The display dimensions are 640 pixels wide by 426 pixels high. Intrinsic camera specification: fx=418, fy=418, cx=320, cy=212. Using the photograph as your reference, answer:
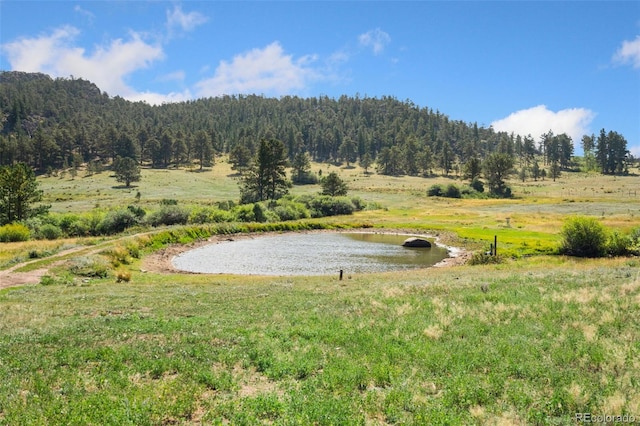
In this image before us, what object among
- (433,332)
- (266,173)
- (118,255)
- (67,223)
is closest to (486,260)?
(433,332)

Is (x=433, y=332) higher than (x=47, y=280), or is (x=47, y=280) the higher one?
(x=433, y=332)

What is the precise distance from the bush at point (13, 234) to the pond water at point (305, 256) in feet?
64.7

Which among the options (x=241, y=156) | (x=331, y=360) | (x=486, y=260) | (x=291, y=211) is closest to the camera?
(x=331, y=360)

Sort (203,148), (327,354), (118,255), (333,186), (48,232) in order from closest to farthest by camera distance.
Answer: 1. (327,354)
2. (118,255)
3. (48,232)
4. (333,186)
5. (203,148)

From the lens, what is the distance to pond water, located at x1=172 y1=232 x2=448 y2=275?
44531mm

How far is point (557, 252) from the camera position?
48.1m

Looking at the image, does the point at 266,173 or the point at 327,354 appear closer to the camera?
the point at 327,354

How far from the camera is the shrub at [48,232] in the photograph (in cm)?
5547

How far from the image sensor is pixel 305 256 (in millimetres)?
52500

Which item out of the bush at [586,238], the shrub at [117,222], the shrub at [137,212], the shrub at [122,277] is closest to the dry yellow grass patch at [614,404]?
the shrub at [122,277]

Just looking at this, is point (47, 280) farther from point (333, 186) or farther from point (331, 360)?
point (333, 186)

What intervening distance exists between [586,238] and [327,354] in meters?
44.0

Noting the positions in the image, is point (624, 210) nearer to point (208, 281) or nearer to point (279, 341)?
point (208, 281)

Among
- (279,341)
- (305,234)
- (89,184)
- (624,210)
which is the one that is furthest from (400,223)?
(89,184)
